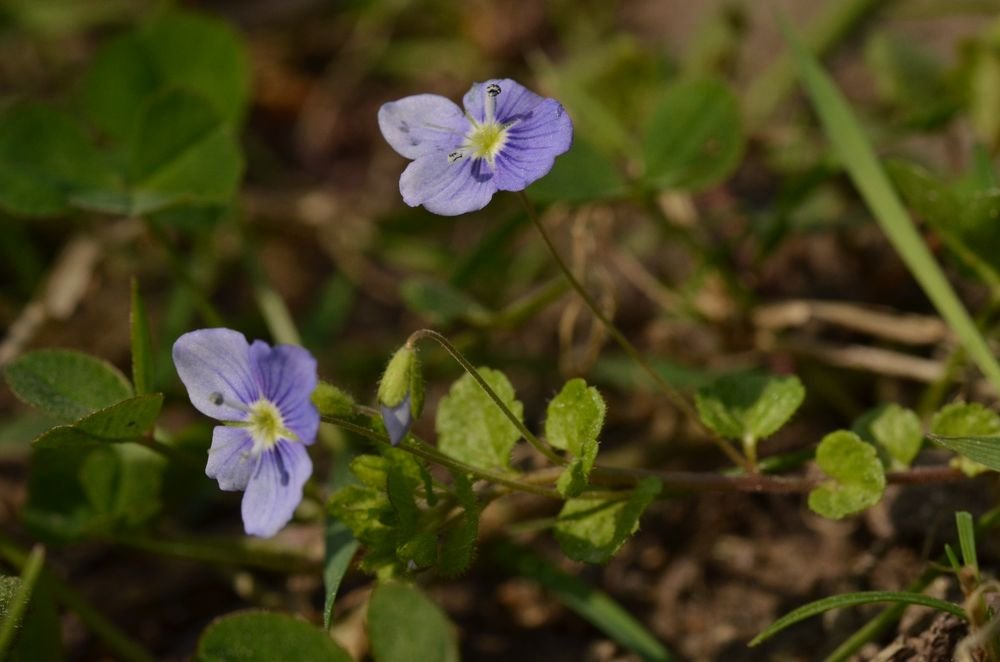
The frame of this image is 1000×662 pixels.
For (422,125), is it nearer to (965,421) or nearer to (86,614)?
(965,421)

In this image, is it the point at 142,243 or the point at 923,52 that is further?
the point at 142,243

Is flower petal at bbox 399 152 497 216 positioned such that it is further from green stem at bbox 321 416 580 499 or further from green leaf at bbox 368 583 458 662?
green leaf at bbox 368 583 458 662

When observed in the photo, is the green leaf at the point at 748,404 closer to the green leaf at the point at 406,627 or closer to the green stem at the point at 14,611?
the green leaf at the point at 406,627

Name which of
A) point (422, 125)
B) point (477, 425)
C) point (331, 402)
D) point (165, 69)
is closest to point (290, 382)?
point (331, 402)

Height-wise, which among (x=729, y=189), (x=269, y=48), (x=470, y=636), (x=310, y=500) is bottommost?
(x=470, y=636)

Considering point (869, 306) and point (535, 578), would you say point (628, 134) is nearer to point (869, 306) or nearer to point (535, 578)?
point (869, 306)

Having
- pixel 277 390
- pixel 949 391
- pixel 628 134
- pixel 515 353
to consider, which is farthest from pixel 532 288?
pixel 277 390
